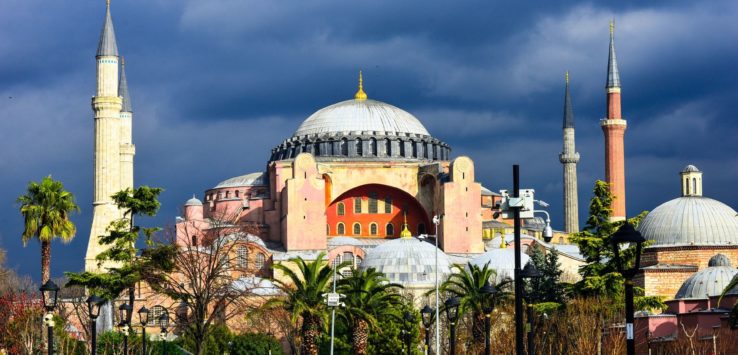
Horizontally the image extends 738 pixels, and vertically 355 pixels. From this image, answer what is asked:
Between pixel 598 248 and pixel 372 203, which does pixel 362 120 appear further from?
pixel 598 248

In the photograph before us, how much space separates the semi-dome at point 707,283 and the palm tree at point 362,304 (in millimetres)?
12520

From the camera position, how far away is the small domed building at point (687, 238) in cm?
5791

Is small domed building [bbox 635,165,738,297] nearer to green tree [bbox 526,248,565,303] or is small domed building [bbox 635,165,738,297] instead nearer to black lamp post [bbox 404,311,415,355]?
green tree [bbox 526,248,565,303]

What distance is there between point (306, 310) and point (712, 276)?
56.0 feet

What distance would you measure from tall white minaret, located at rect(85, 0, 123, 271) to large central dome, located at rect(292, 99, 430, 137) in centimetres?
1509

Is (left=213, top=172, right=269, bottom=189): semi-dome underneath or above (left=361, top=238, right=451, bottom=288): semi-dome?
above

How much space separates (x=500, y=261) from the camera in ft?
212

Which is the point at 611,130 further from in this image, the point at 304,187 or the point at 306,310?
the point at 306,310

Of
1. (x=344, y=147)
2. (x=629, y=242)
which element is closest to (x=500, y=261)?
(x=344, y=147)

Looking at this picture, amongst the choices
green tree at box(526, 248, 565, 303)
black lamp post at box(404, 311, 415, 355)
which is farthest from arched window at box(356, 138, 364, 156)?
black lamp post at box(404, 311, 415, 355)

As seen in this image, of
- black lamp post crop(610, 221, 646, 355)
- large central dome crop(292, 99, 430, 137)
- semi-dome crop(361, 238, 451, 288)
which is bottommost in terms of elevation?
black lamp post crop(610, 221, 646, 355)

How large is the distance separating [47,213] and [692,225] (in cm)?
2725

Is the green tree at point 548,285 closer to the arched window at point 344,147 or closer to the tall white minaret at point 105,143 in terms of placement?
the arched window at point 344,147

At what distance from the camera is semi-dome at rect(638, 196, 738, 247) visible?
58656 millimetres
